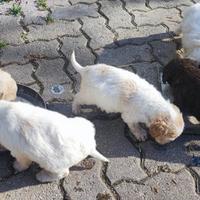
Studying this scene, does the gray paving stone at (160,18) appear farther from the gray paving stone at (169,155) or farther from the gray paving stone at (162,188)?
the gray paving stone at (162,188)

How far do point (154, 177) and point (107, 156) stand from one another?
0.39m

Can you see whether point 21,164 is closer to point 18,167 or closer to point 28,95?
point 18,167

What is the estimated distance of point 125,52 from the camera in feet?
15.0

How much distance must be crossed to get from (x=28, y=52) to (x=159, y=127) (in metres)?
1.67

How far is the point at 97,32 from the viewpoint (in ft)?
15.7

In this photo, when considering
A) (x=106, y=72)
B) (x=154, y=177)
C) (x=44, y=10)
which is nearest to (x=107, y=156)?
(x=154, y=177)

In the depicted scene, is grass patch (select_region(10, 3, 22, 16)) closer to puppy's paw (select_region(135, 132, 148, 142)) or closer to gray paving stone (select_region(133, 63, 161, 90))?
gray paving stone (select_region(133, 63, 161, 90))

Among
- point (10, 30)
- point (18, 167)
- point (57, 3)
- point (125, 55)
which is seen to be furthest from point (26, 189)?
point (57, 3)

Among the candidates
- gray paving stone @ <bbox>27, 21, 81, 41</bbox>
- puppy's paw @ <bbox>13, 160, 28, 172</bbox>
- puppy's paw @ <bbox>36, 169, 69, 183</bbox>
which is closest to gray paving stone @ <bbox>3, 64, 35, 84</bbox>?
gray paving stone @ <bbox>27, 21, 81, 41</bbox>

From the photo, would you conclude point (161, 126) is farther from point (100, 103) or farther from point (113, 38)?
point (113, 38)

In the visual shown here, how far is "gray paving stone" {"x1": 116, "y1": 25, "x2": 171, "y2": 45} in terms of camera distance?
4717 millimetres

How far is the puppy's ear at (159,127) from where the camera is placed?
3373mm

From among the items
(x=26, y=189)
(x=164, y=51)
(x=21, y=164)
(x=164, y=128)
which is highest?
(x=164, y=128)

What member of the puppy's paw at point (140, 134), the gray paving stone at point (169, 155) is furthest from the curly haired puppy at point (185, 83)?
the puppy's paw at point (140, 134)
